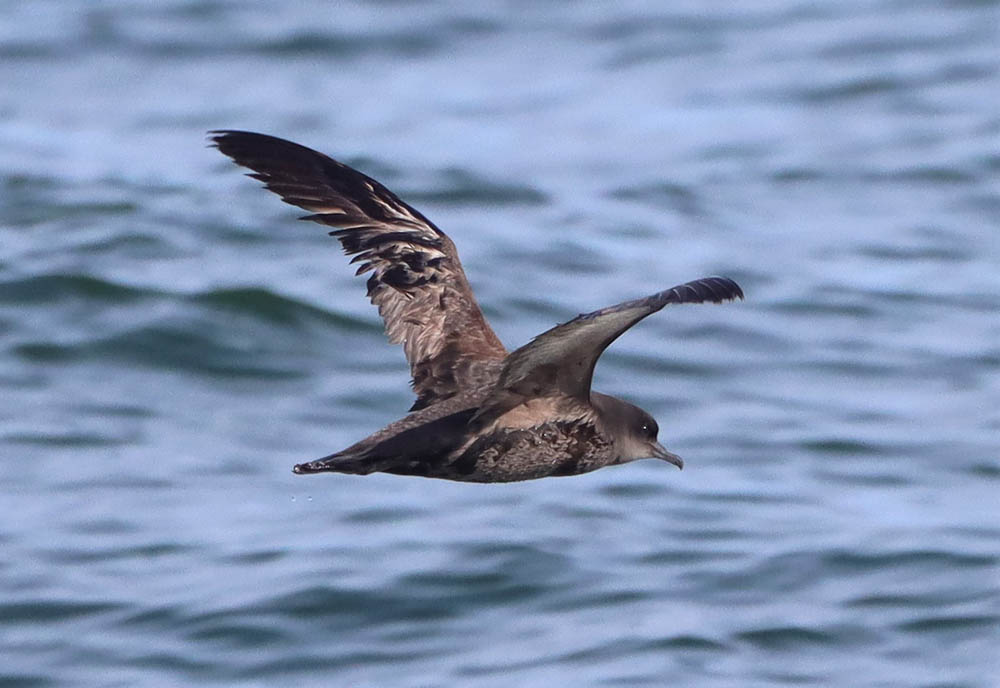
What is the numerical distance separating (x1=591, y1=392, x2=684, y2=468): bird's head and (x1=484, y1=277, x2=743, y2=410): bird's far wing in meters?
0.27

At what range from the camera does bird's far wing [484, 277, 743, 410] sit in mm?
5676

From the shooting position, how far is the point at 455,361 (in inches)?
287

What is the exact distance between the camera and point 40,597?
9.95 m

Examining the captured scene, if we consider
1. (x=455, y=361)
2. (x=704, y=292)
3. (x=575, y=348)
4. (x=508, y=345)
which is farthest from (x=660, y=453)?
(x=508, y=345)

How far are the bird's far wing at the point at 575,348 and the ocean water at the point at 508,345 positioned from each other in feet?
9.90

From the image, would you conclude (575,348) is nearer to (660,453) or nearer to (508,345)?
(660,453)

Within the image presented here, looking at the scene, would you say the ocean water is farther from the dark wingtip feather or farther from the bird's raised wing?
the dark wingtip feather

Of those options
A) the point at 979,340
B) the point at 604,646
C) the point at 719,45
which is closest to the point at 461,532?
the point at 604,646

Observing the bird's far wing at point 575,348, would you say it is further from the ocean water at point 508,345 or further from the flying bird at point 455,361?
the ocean water at point 508,345

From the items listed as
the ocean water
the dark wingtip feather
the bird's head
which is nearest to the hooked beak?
the bird's head

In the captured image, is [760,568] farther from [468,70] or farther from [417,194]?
[468,70]

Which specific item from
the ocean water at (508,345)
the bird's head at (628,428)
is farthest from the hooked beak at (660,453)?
the ocean water at (508,345)

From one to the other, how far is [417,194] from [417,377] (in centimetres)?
875

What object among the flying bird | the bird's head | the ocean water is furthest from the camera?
the ocean water
